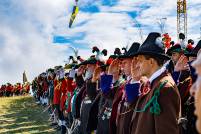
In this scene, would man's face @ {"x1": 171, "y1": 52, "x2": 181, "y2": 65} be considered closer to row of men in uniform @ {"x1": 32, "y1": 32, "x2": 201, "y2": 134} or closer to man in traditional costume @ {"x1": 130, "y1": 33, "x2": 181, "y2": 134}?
row of men in uniform @ {"x1": 32, "y1": 32, "x2": 201, "y2": 134}

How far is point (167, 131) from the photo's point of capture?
11.8 feet

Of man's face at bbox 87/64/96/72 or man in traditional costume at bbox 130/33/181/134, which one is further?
man's face at bbox 87/64/96/72

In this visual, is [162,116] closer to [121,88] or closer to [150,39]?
[150,39]

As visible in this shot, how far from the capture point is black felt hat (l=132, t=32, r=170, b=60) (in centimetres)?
416

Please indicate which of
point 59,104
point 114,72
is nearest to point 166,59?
point 114,72

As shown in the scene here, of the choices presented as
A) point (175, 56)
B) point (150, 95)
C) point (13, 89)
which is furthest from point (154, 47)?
point (13, 89)

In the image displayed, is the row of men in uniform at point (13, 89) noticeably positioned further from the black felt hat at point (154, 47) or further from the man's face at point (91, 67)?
the black felt hat at point (154, 47)

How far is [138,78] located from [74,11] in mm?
15725

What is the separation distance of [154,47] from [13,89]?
53.9 meters

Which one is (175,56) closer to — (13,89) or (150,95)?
(150,95)

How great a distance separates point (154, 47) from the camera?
4.27 metres

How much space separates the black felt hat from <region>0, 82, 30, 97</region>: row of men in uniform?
2047 inches

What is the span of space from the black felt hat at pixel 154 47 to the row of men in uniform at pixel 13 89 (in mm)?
51994

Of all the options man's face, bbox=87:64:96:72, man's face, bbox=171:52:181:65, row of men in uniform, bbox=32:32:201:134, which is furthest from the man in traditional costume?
man's face, bbox=87:64:96:72
